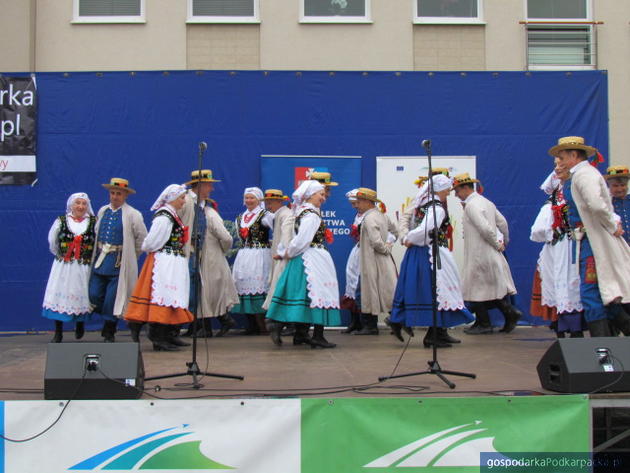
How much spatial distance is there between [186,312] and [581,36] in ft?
24.4

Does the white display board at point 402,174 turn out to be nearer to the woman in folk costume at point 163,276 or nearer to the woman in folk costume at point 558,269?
the woman in folk costume at point 558,269

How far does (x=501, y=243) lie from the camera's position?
26.6ft

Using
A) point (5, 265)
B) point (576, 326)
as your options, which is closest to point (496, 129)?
point (576, 326)

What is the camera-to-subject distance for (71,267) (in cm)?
716

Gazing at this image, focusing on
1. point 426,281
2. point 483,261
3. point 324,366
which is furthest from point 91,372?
point 483,261

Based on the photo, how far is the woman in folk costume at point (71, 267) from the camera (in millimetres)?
7109

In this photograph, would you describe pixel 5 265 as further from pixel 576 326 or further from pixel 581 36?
pixel 581 36

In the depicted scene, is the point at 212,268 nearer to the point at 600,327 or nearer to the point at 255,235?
the point at 255,235

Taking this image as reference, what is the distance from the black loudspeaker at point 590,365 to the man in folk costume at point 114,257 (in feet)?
13.9

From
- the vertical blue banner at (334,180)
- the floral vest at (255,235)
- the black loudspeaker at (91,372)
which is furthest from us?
the vertical blue banner at (334,180)

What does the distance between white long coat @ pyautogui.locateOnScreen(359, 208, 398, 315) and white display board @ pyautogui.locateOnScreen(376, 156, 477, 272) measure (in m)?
0.59

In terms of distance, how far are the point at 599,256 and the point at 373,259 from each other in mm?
3285

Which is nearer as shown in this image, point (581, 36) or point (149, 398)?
point (149, 398)

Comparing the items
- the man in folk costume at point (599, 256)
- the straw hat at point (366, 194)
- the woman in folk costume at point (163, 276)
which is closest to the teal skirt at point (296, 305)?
the woman in folk costume at point (163, 276)
